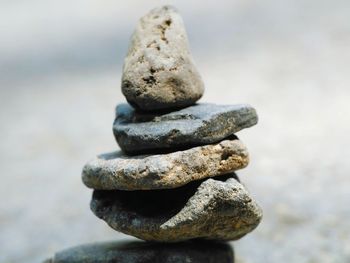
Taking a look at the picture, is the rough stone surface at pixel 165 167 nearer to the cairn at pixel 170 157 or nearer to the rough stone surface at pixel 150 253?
the cairn at pixel 170 157

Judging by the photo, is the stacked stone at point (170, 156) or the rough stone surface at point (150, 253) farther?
the rough stone surface at point (150, 253)

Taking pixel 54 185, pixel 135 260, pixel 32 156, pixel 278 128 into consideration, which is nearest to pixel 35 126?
pixel 32 156

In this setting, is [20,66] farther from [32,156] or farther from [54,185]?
[54,185]

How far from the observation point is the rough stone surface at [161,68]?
7.01ft

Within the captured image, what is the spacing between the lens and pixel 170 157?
196 cm

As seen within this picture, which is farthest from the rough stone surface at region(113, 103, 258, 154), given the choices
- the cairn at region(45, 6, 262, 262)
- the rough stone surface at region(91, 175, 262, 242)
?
the rough stone surface at region(91, 175, 262, 242)

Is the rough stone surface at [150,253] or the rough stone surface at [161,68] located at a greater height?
the rough stone surface at [161,68]

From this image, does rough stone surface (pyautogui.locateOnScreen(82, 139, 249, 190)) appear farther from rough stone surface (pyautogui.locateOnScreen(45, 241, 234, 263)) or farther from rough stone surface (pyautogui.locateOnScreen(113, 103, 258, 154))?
rough stone surface (pyautogui.locateOnScreen(45, 241, 234, 263))

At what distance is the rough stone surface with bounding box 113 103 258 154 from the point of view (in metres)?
2.01

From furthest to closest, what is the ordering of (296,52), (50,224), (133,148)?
1. (296,52)
2. (50,224)
3. (133,148)

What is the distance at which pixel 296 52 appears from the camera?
187 inches

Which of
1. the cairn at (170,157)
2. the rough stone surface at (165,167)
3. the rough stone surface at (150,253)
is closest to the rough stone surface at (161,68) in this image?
the cairn at (170,157)

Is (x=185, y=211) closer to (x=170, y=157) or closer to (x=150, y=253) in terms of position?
(x=170, y=157)

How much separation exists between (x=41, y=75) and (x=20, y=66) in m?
0.29
